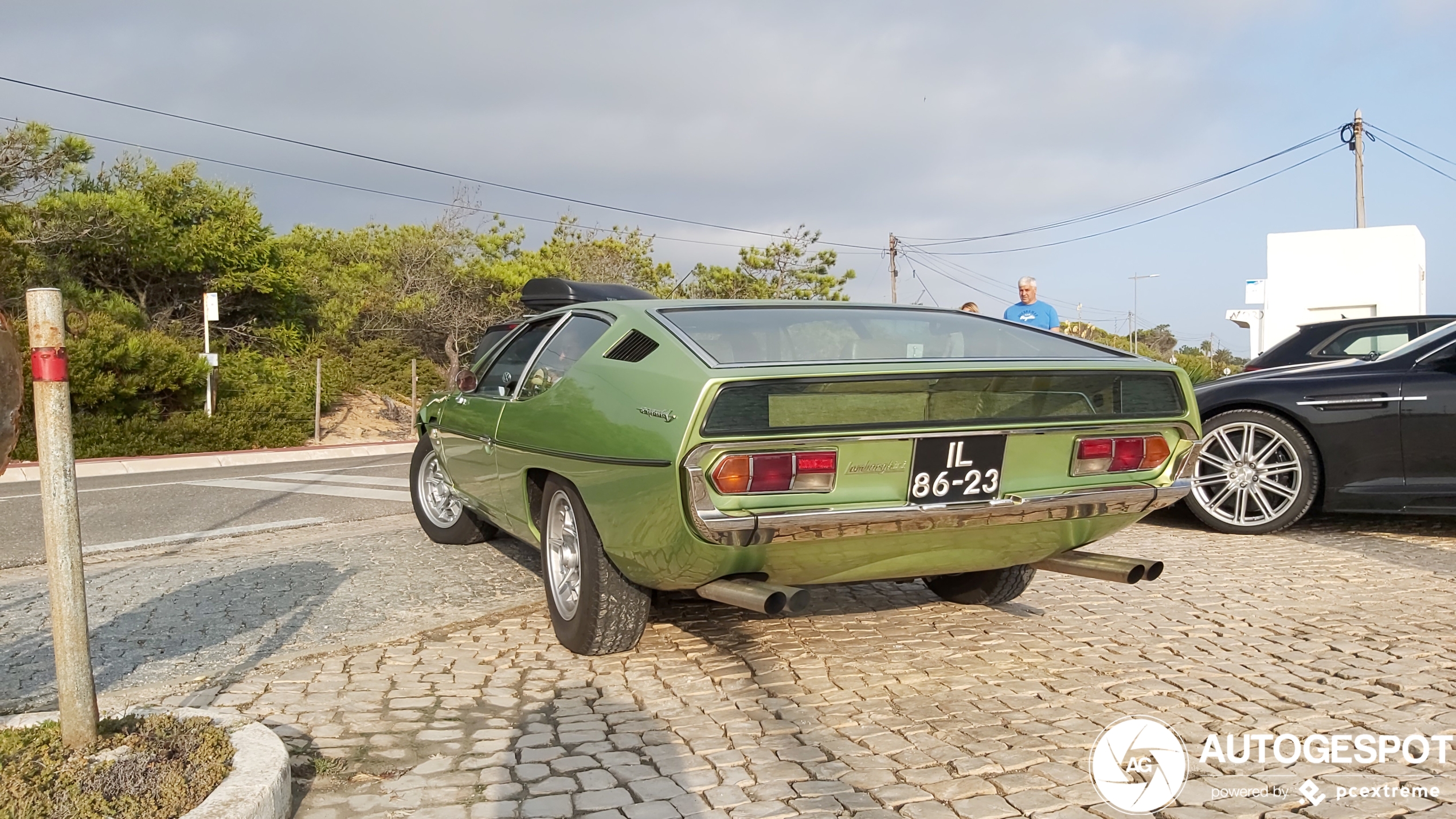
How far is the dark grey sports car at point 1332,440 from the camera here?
5.87 meters

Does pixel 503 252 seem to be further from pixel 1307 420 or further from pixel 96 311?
pixel 1307 420

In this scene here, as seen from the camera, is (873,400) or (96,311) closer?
(873,400)

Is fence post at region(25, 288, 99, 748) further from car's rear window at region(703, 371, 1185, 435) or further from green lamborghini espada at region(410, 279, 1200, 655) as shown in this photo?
car's rear window at region(703, 371, 1185, 435)

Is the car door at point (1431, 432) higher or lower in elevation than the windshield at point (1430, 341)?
lower

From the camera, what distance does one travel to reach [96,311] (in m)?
18.5

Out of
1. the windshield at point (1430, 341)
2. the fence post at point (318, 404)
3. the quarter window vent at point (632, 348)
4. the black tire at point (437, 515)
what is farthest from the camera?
the fence post at point (318, 404)

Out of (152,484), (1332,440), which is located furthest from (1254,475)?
(152,484)

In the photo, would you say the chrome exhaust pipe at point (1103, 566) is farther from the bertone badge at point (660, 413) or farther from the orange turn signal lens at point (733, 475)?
the bertone badge at point (660, 413)

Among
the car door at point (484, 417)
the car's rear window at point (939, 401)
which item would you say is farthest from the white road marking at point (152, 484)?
the car's rear window at point (939, 401)

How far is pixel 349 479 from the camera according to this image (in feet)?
38.4

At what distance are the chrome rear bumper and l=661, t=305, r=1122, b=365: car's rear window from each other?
0.49 m

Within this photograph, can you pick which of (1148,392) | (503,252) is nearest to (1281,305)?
(503,252)

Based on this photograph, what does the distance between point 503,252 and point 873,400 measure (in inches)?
1241

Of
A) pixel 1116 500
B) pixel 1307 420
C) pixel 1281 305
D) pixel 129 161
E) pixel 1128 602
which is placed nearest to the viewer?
pixel 1116 500
